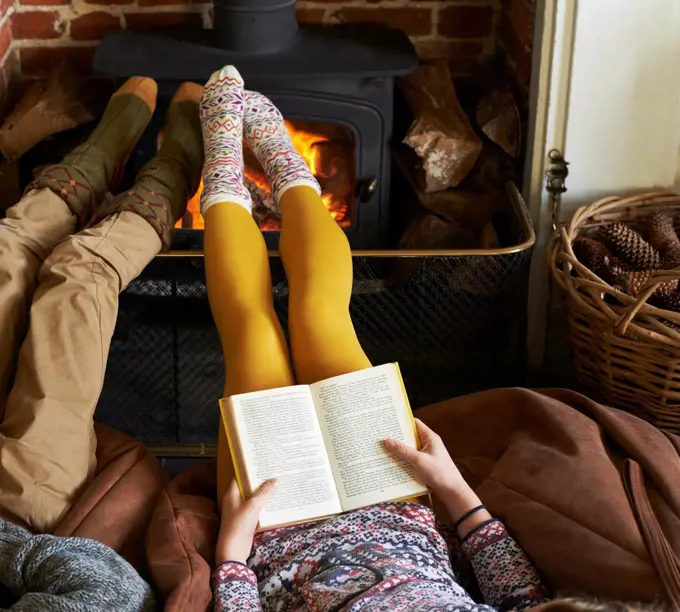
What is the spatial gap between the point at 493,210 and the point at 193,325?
2.45ft

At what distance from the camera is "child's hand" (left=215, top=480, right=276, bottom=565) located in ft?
4.02

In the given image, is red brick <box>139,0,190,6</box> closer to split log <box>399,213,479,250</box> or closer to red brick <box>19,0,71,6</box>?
red brick <box>19,0,71,6</box>

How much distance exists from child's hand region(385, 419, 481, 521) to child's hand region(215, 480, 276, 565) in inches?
8.1

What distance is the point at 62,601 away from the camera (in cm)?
102

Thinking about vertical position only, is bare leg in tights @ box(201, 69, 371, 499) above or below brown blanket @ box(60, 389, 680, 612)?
above

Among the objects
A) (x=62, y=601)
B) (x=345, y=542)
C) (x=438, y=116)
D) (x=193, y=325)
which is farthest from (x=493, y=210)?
(x=62, y=601)

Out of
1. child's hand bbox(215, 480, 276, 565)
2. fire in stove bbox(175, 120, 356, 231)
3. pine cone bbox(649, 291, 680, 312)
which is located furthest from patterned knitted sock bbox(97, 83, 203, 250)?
pine cone bbox(649, 291, 680, 312)

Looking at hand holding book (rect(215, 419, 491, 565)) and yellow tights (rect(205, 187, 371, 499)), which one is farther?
yellow tights (rect(205, 187, 371, 499))

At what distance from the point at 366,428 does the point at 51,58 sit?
1.38m

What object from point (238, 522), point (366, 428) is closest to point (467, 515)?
point (366, 428)

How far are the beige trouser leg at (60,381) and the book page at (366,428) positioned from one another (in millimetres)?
369

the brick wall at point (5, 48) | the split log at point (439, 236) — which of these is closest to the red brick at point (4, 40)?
the brick wall at point (5, 48)

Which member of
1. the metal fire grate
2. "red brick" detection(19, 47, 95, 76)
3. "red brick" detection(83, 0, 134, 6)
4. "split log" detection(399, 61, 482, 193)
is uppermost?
"red brick" detection(83, 0, 134, 6)

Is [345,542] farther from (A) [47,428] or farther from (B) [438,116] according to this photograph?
(B) [438,116]
